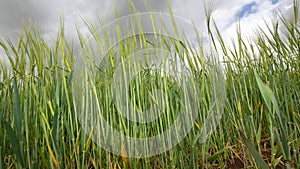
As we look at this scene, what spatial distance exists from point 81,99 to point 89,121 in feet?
A: 0.27

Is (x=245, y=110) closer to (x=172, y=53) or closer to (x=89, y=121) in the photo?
(x=172, y=53)

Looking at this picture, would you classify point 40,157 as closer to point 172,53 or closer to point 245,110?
point 172,53

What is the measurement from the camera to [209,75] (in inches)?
40.0

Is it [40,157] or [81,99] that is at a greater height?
[81,99]

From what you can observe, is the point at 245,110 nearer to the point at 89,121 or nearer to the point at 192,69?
the point at 192,69

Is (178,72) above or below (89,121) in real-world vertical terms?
above

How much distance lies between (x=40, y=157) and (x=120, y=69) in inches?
17.1

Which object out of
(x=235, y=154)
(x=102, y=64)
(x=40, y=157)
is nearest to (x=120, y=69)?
(x=102, y=64)

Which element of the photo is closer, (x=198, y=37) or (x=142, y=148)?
(x=142, y=148)

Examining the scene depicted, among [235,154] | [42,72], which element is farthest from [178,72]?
[42,72]

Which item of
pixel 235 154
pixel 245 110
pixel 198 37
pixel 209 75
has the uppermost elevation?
pixel 198 37

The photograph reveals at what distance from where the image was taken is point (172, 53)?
979 millimetres

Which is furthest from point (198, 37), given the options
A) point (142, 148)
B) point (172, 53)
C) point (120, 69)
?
point (142, 148)

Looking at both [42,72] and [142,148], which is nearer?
[142,148]
